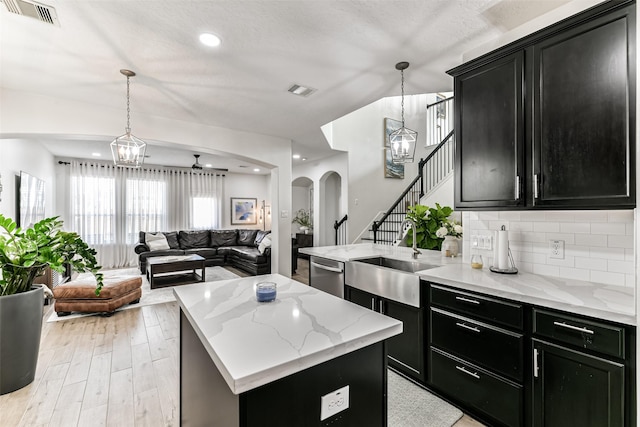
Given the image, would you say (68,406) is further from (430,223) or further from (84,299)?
(430,223)

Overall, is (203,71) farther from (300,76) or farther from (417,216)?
(417,216)

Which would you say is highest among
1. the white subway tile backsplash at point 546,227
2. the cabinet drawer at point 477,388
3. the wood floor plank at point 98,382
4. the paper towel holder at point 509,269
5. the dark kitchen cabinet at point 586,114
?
the dark kitchen cabinet at point 586,114

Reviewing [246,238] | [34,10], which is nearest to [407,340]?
[34,10]

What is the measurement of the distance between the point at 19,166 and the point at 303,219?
6505 mm

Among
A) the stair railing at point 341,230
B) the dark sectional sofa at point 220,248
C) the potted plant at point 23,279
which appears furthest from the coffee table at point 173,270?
the stair railing at point 341,230

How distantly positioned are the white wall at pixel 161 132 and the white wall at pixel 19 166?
2.25 feet

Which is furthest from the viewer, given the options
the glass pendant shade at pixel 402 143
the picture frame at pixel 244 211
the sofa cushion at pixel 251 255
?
the picture frame at pixel 244 211

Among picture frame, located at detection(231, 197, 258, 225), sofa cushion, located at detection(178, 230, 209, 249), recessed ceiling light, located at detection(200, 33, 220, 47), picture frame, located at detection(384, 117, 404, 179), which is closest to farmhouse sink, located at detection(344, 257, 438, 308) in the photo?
recessed ceiling light, located at detection(200, 33, 220, 47)

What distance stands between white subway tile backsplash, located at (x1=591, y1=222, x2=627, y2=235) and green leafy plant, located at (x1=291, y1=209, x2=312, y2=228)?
738 cm

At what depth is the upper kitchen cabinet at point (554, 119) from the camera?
148 centimetres

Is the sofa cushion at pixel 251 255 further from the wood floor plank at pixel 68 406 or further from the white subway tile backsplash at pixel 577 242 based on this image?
the white subway tile backsplash at pixel 577 242

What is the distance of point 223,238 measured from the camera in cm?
808

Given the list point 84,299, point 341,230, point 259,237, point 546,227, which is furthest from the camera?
point 259,237

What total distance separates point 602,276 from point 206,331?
89.0 inches
